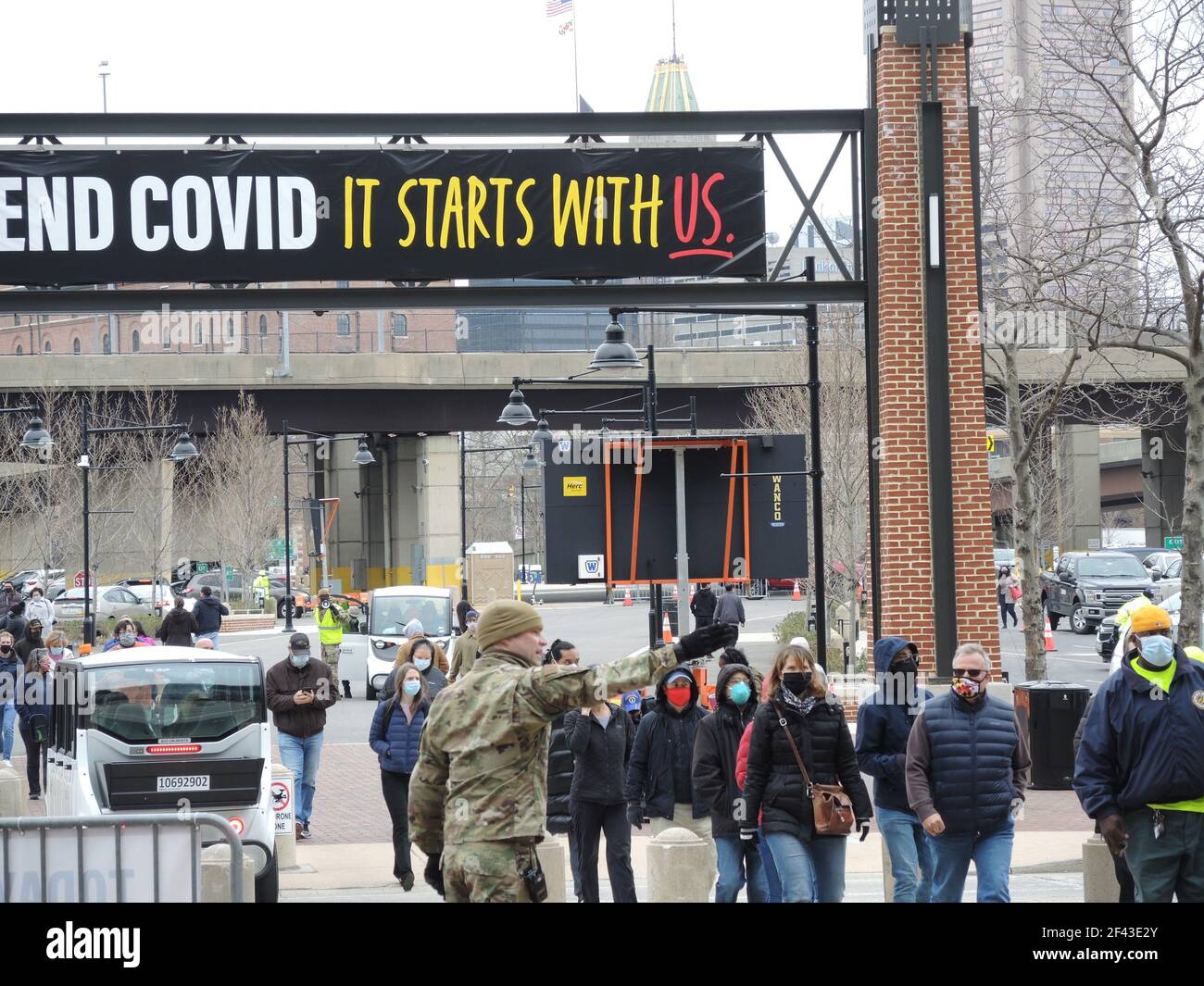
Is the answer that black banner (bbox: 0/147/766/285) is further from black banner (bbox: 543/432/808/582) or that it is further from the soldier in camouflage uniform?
the soldier in camouflage uniform

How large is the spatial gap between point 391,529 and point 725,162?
50047 millimetres

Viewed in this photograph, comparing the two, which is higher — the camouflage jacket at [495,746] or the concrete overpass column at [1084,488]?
the concrete overpass column at [1084,488]

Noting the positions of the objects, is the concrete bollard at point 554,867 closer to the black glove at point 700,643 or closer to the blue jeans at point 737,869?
the blue jeans at point 737,869

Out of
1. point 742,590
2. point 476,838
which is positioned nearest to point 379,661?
point 476,838

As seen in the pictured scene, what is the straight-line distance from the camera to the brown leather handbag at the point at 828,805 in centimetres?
854

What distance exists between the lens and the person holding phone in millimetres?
13789

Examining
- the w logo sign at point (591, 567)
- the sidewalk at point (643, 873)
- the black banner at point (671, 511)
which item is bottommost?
the sidewalk at point (643, 873)

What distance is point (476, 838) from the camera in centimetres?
588

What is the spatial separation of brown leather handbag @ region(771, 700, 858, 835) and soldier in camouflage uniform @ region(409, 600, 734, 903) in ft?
9.49

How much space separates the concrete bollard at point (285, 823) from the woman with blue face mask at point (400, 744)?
4.63ft

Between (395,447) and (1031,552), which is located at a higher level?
(395,447)

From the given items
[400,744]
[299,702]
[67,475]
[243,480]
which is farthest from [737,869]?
[243,480]

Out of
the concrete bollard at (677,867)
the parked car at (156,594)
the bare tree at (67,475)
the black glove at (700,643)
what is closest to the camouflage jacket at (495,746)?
the black glove at (700,643)
